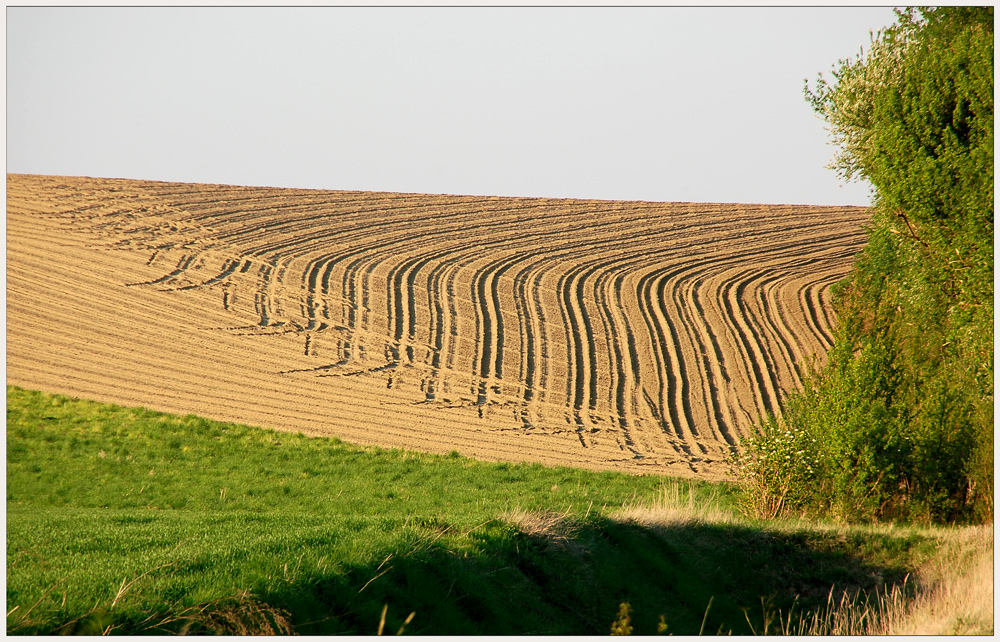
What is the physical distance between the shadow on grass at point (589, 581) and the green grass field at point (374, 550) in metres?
0.02

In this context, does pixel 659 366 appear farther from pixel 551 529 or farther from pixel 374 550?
pixel 374 550

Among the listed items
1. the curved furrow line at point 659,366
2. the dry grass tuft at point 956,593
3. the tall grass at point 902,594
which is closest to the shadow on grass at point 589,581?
the tall grass at point 902,594

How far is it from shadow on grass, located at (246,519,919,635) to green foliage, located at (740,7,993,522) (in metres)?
2.48

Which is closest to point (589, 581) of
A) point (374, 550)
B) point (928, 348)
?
point (374, 550)

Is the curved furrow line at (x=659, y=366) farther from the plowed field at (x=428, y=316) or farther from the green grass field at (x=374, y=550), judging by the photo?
the green grass field at (x=374, y=550)

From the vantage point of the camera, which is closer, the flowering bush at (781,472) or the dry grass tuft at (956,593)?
the dry grass tuft at (956,593)

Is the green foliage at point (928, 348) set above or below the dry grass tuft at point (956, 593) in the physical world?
above

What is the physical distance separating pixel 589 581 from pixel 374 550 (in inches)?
109

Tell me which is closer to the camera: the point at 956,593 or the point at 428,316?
the point at 956,593

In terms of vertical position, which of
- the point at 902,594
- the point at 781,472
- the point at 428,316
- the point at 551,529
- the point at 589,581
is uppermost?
the point at 428,316

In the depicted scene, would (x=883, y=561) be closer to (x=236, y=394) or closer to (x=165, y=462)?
(x=165, y=462)

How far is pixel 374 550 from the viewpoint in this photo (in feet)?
24.6

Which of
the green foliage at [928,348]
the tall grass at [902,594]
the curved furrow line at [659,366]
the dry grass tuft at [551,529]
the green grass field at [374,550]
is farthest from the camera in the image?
the curved furrow line at [659,366]

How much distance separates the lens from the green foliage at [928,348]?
13.3 meters
